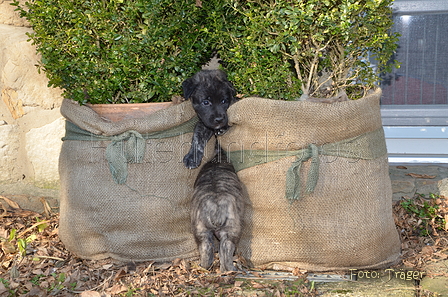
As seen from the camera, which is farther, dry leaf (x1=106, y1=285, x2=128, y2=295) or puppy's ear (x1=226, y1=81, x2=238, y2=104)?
puppy's ear (x1=226, y1=81, x2=238, y2=104)

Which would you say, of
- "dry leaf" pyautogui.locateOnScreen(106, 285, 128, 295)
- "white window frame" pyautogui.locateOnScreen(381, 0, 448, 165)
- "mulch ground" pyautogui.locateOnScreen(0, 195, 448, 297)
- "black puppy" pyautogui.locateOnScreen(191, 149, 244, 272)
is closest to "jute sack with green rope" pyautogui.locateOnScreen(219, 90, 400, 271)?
"black puppy" pyautogui.locateOnScreen(191, 149, 244, 272)

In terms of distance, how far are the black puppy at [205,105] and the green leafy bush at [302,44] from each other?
0.42 feet

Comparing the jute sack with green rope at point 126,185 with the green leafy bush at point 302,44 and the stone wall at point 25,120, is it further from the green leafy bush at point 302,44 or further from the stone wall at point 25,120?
the stone wall at point 25,120

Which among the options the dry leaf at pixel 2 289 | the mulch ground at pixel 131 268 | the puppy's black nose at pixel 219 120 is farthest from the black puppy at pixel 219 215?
the dry leaf at pixel 2 289

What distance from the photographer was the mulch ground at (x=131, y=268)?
9.63 ft

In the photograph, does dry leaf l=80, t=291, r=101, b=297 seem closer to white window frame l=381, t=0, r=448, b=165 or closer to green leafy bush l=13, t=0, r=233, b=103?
green leafy bush l=13, t=0, r=233, b=103

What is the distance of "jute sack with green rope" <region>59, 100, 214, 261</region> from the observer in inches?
128

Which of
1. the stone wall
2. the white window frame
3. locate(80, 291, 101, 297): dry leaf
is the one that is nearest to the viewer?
locate(80, 291, 101, 297): dry leaf

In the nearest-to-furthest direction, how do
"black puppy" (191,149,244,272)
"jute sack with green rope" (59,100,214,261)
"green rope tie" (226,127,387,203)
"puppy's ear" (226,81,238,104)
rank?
1. "green rope tie" (226,127,387,203)
2. "black puppy" (191,149,244,272)
3. "jute sack with green rope" (59,100,214,261)
4. "puppy's ear" (226,81,238,104)

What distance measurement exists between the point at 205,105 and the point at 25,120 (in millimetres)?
1812

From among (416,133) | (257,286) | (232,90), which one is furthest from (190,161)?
(416,133)

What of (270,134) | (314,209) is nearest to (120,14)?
(270,134)

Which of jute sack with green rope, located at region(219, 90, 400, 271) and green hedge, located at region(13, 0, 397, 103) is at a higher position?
green hedge, located at region(13, 0, 397, 103)

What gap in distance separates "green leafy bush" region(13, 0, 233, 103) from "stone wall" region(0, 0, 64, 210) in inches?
28.0
